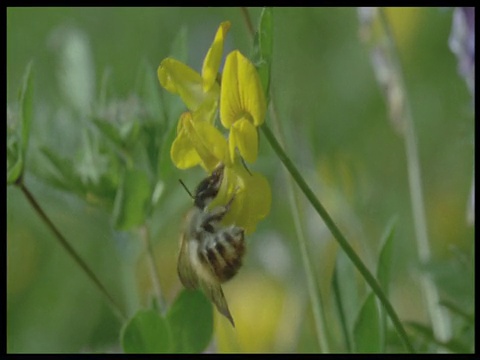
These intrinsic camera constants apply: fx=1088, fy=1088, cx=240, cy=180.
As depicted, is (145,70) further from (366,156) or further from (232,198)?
(366,156)

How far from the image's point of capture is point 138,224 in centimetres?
130

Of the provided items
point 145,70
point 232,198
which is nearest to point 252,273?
point 145,70

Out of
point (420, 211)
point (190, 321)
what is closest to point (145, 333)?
point (190, 321)

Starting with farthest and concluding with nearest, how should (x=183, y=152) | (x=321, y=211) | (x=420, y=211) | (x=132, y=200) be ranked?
(x=420, y=211) < (x=132, y=200) < (x=183, y=152) < (x=321, y=211)

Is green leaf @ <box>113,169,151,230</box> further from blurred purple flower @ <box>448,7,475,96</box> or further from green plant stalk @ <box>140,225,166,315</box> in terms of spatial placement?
blurred purple flower @ <box>448,7,475,96</box>

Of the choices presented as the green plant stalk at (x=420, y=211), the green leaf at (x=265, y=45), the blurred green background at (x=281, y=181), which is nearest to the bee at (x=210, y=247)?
the green leaf at (x=265, y=45)

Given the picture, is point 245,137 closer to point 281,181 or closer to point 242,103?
point 242,103

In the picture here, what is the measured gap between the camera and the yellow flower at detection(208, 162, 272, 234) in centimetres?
101

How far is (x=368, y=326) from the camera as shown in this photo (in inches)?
45.1

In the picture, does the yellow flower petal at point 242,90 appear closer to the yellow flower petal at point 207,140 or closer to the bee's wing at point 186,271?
the yellow flower petal at point 207,140

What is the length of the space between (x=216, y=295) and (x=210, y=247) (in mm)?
58

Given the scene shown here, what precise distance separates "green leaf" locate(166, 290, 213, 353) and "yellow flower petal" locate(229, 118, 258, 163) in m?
0.25

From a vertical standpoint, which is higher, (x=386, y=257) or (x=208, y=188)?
(x=208, y=188)
